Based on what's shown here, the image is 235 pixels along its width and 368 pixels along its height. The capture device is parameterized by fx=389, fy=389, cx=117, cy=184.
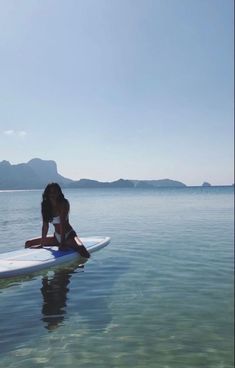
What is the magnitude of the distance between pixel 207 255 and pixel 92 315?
907 cm

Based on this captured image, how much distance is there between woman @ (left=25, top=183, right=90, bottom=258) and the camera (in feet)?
45.4

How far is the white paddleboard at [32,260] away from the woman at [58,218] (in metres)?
0.30

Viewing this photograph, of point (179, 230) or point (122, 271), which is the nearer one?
point (122, 271)

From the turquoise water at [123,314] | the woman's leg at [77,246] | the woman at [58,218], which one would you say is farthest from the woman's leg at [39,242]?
the turquoise water at [123,314]

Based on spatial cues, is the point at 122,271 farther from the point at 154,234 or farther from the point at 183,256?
the point at 154,234

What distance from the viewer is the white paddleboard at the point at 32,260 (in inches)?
442

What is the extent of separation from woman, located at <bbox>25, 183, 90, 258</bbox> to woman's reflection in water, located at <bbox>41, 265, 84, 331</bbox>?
866 millimetres

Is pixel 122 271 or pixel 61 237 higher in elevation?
pixel 61 237

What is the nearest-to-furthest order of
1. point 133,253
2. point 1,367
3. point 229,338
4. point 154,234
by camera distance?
point 1,367 → point 229,338 → point 133,253 → point 154,234

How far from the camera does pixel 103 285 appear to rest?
40.0 ft

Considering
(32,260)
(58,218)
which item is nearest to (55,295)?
(32,260)

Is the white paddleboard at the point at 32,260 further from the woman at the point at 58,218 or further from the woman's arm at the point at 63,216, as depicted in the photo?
the woman's arm at the point at 63,216

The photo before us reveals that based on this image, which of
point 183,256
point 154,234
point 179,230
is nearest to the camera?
point 183,256

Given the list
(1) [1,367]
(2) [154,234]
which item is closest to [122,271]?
(1) [1,367]
